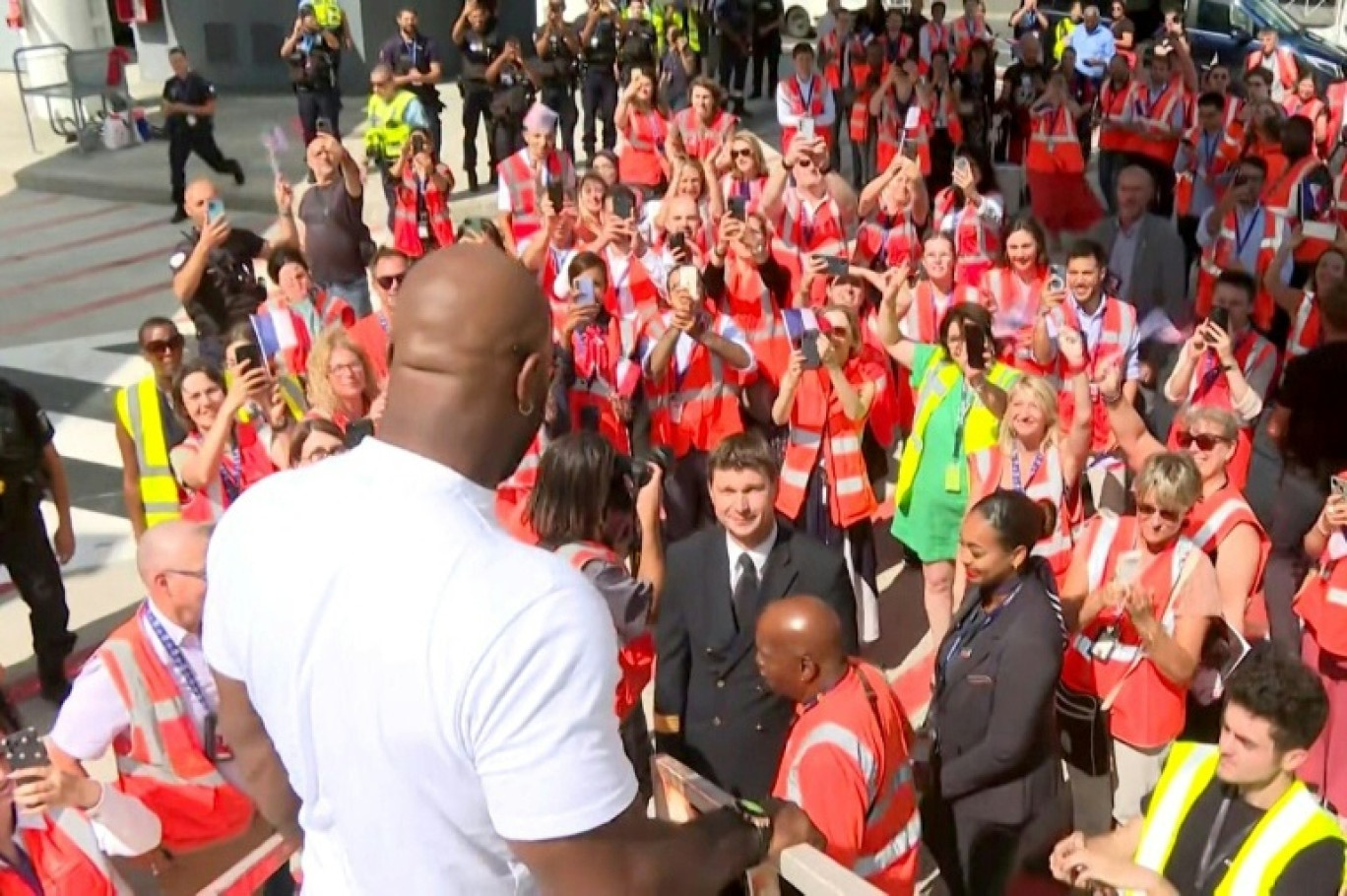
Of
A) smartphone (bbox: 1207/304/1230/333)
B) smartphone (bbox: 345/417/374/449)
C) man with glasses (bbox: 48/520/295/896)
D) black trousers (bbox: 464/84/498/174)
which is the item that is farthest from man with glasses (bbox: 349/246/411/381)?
black trousers (bbox: 464/84/498/174)

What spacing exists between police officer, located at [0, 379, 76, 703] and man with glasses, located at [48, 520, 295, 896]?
2036 mm

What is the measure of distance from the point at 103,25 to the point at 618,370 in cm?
1678

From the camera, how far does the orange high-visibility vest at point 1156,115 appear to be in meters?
11.3

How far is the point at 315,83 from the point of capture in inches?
559

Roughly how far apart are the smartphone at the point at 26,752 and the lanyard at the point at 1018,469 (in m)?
3.37

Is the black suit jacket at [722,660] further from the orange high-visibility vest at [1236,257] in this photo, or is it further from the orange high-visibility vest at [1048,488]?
the orange high-visibility vest at [1236,257]

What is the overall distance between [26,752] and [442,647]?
2.29 metres

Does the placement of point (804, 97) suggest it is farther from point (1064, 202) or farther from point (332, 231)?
point (332, 231)

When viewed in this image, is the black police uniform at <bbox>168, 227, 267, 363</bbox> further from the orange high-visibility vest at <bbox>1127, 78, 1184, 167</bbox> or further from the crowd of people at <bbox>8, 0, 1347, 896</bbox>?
the orange high-visibility vest at <bbox>1127, 78, 1184, 167</bbox>

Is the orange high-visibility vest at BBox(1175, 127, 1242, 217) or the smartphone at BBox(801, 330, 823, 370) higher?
the smartphone at BBox(801, 330, 823, 370)

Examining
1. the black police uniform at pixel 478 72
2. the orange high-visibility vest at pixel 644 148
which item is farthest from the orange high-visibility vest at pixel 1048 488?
the black police uniform at pixel 478 72

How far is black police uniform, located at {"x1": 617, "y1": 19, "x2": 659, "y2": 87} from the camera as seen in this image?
1405 centimetres

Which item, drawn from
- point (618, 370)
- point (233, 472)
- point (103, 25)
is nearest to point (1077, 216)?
point (618, 370)

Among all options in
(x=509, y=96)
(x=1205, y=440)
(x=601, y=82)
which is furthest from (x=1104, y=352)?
(x=601, y=82)
